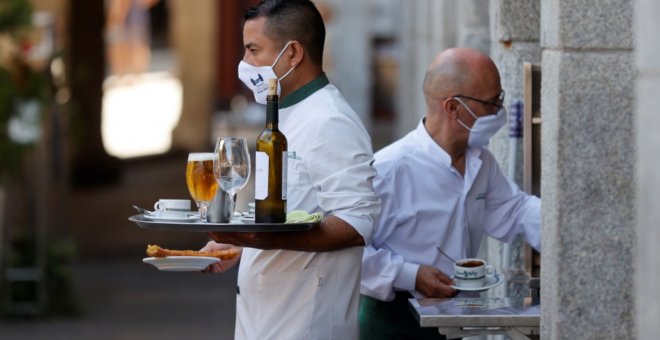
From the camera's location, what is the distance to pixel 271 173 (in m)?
3.92

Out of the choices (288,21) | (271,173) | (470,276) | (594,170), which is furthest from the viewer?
(470,276)

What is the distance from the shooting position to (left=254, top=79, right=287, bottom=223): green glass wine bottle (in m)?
3.90

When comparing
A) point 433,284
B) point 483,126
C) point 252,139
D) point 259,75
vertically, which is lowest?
point 433,284

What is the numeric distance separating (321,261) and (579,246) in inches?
30.8

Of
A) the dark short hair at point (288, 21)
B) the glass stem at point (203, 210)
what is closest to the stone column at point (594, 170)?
the dark short hair at point (288, 21)

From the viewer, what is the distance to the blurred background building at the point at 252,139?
3727 mm

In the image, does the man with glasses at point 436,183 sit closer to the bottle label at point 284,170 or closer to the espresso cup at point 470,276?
the espresso cup at point 470,276

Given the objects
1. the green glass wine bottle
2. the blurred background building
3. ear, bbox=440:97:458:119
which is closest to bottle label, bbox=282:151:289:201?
A: the green glass wine bottle

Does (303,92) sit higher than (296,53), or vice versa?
(296,53)

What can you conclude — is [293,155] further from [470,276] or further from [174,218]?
[470,276]

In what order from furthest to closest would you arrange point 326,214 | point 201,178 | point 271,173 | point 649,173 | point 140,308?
point 140,308 < point 326,214 < point 201,178 < point 271,173 < point 649,173

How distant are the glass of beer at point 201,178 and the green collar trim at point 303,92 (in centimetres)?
36

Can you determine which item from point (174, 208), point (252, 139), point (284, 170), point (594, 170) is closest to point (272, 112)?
point (284, 170)

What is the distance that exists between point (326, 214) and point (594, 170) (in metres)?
0.77
